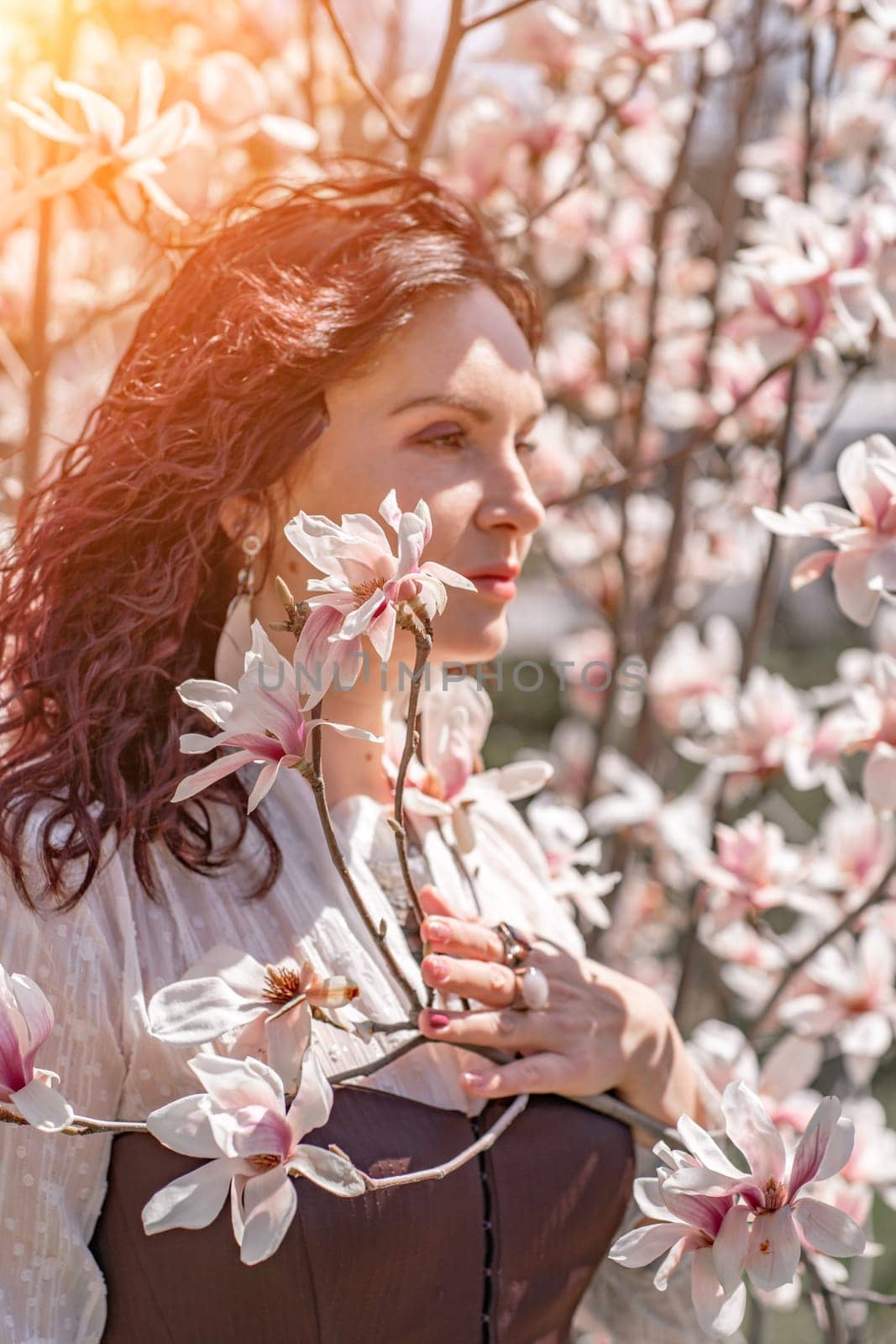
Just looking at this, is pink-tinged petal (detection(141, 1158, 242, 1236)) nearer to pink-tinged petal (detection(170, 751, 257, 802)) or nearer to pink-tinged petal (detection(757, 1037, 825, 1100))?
pink-tinged petal (detection(170, 751, 257, 802))

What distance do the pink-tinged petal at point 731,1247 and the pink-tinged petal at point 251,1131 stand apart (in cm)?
26

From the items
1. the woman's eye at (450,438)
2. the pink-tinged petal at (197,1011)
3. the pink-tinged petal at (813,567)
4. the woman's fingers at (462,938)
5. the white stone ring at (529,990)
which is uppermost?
the woman's eye at (450,438)

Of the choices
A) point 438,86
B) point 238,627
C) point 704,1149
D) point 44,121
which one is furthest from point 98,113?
point 704,1149

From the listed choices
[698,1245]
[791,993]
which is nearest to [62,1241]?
[698,1245]

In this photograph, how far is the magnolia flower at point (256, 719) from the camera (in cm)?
77

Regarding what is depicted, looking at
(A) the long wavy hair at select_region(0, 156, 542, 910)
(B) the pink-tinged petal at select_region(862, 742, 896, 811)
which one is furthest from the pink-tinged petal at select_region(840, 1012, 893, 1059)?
(A) the long wavy hair at select_region(0, 156, 542, 910)

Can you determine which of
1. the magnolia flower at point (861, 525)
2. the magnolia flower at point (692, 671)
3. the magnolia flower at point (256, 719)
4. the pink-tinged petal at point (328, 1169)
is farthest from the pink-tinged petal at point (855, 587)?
the magnolia flower at point (692, 671)

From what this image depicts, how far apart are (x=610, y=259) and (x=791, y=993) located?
1082mm

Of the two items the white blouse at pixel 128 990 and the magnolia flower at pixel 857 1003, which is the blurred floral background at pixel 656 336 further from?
the white blouse at pixel 128 990

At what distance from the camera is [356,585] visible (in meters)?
0.76

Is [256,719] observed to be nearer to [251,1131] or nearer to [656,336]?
[251,1131]

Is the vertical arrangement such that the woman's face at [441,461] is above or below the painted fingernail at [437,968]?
above

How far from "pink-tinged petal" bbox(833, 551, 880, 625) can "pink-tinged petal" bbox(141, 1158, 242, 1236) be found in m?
0.58

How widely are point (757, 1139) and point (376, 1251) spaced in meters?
0.33
